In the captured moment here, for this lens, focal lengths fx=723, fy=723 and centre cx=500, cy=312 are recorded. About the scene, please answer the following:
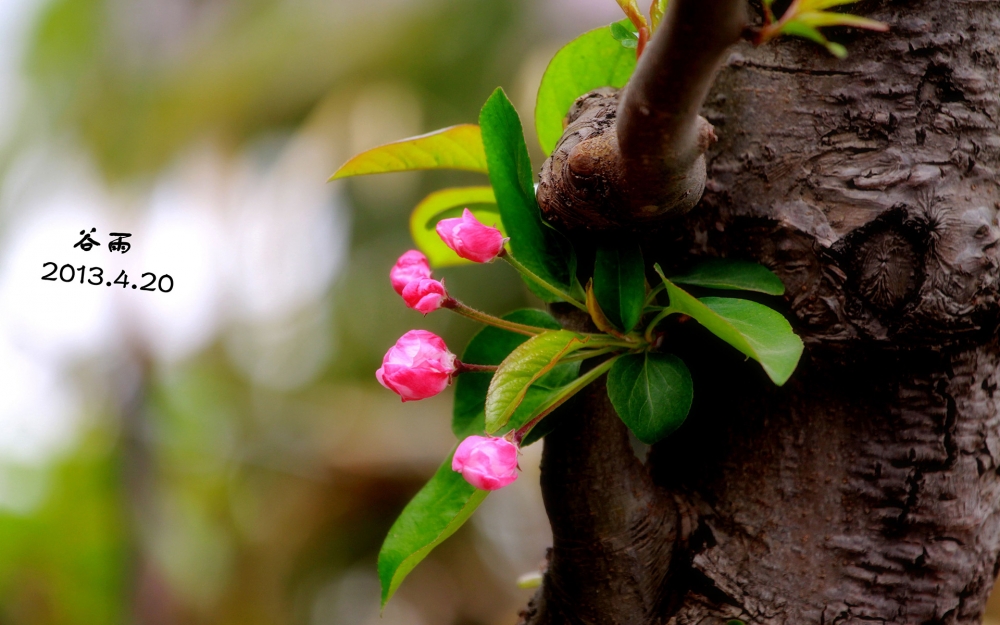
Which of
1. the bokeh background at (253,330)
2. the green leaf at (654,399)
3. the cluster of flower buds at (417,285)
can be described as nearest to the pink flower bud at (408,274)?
the cluster of flower buds at (417,285)

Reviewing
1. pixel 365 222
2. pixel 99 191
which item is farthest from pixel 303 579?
pixel 99 191

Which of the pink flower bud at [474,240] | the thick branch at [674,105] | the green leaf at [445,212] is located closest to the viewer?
the thick branch at [674,105]

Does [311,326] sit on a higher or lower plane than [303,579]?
higher

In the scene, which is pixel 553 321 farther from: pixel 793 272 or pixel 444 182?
pixel 444 182

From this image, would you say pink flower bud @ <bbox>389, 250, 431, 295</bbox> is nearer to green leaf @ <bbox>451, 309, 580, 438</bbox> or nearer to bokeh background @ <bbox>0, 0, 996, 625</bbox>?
green leaf @ <bbox>451, 309, 580, 438</bbox>

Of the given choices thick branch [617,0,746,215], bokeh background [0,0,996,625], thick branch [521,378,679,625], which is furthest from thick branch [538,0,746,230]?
bokeh background [0,0,996,625]

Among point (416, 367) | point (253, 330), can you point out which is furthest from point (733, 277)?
point (253, 330)

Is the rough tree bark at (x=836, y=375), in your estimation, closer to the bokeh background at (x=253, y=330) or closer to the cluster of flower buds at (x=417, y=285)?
the cluster of flower buds at (x=417, y=285)
